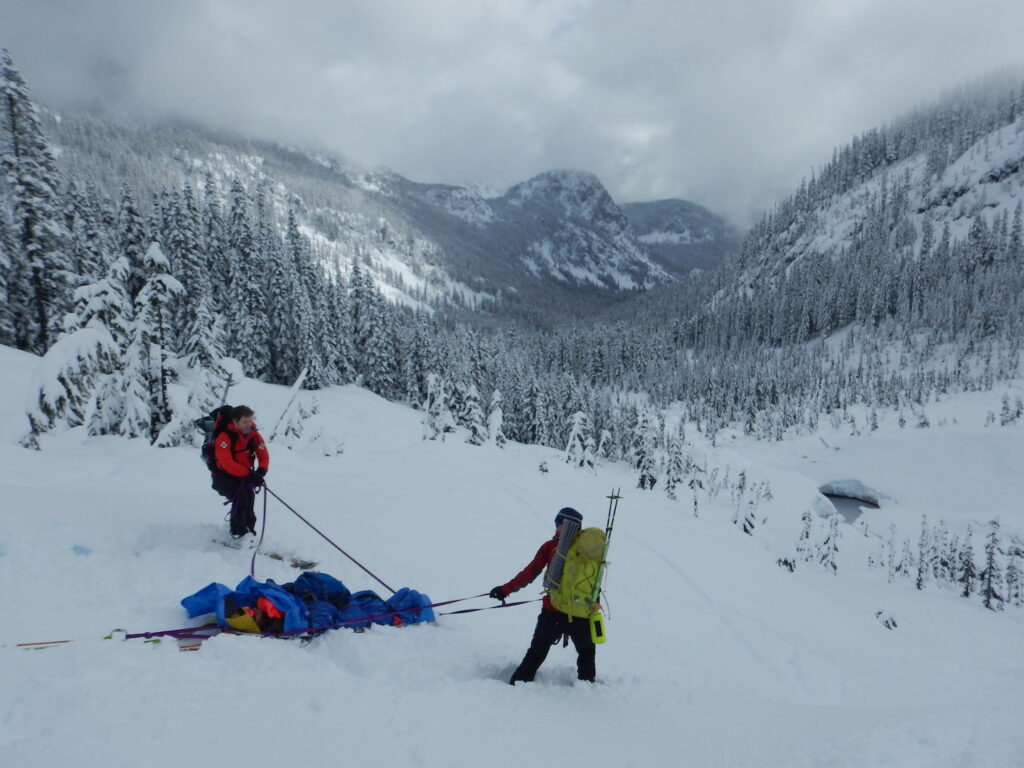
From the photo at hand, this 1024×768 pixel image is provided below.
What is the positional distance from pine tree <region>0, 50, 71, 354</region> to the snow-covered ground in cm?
931

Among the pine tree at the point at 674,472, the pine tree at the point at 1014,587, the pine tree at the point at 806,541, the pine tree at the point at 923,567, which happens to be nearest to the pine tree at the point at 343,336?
the pine tree at the point at 674,472

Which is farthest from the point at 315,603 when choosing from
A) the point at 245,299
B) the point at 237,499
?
the point at 245,299

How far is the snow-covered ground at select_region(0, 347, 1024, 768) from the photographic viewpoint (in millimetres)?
3768

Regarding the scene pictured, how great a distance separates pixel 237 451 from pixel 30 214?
26644 mm

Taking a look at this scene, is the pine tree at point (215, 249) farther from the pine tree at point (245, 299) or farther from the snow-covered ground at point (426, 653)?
the snow-covered ground at point (426, 653)

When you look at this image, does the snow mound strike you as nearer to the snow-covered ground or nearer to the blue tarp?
the snow-covered ground

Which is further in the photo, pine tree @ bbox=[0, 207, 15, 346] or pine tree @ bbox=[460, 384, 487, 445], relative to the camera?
pine tree @ bbox=[460, 384, 487, 445]

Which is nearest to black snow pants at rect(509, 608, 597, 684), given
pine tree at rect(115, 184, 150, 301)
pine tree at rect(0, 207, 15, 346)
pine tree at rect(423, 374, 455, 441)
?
pine tree at rect(0, 207, 15, 346)

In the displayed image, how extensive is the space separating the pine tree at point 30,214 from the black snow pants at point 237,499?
69.4 feet

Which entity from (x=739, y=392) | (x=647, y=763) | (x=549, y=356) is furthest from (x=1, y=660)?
(x=549, y=356)

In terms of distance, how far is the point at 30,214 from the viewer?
23.3 m

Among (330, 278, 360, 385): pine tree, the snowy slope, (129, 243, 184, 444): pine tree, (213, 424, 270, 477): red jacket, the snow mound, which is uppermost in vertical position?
the snowy slope

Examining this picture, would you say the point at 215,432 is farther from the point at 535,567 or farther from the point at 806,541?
the point at 806,541

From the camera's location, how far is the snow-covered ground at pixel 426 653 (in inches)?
148
